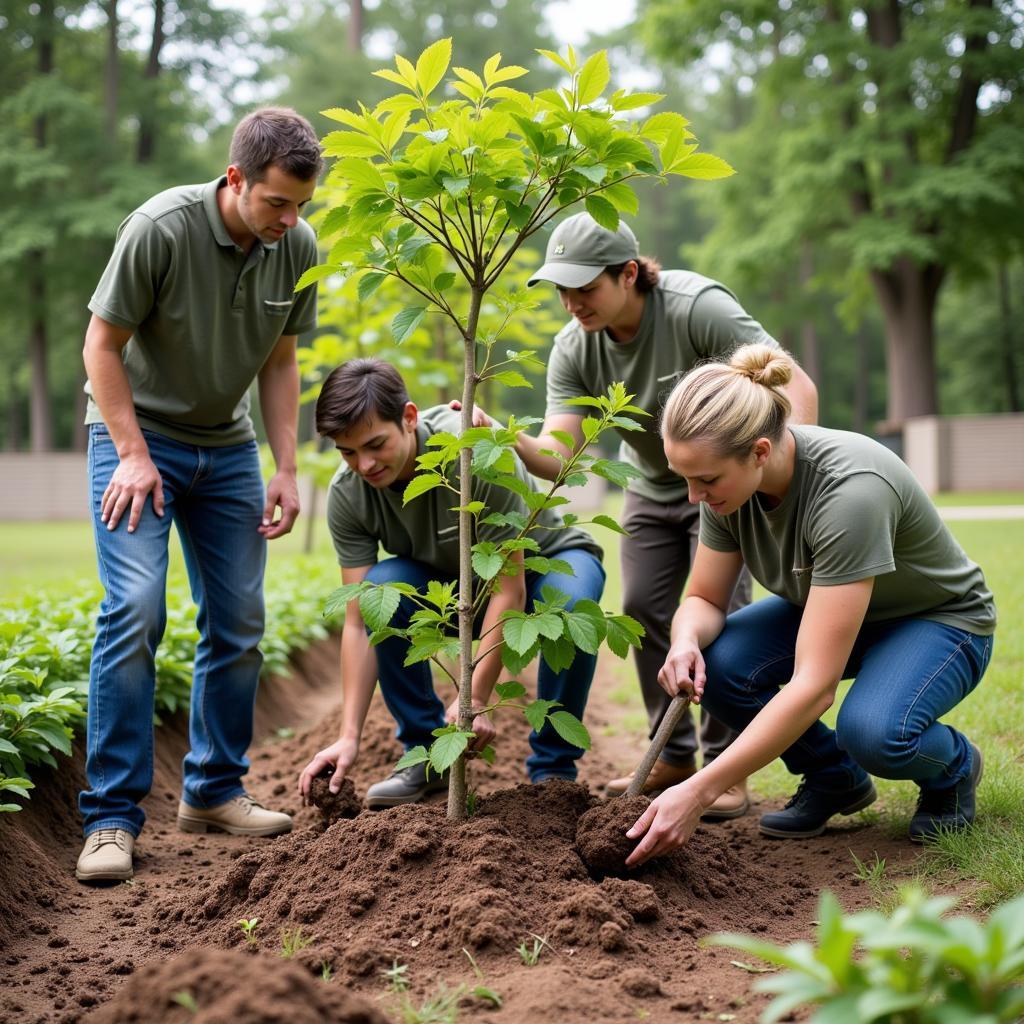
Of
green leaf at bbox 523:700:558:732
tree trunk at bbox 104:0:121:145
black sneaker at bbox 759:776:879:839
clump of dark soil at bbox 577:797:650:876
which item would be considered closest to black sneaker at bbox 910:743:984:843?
black sneaker at bbox 759:776:879:839

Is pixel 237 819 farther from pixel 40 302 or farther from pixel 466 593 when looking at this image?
pixel 40 302

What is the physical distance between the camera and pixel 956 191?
18406mm

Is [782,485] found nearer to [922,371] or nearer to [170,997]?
[170,997]

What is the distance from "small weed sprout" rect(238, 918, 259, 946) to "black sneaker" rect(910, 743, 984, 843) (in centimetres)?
186

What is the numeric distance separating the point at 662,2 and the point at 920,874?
24.1 meters

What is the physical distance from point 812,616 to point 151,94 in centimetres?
2415

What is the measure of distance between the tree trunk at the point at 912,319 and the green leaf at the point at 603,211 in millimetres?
19099

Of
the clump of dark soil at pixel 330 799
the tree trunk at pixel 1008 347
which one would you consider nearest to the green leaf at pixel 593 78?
the clump of dark soil at pixel 330 799

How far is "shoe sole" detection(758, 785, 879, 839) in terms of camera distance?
11.1 feet

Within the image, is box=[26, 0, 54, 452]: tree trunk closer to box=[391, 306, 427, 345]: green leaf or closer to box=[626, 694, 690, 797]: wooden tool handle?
box=[391, 306, 427, 345]: green leaf

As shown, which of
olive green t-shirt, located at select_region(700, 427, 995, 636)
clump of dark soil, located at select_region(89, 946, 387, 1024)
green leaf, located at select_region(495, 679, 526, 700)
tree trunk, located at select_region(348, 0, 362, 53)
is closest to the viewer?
clump of dark soil, located at select_region(89, 946, 387, 1024)

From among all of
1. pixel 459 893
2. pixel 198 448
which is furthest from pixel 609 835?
pixel 198 448

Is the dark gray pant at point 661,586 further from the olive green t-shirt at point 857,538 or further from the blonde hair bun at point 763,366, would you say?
the blonde hair bun at point 763,366

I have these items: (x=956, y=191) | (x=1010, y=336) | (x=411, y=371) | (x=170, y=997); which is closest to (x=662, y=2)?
(x=956, y=191)
